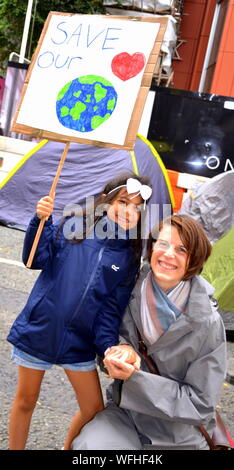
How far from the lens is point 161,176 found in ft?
27.9

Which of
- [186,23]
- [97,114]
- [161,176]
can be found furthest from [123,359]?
[186,23]

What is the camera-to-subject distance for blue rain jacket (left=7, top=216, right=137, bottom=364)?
2.37 metres

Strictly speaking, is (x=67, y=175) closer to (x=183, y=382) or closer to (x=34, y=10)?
(x=183, y=382)

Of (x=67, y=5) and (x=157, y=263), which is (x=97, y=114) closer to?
(x=157, y=263)

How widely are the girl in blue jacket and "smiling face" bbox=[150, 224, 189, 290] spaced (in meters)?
A: 0.17

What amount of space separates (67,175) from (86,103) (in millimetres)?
5585

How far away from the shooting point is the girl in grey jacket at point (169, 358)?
2.12 metres

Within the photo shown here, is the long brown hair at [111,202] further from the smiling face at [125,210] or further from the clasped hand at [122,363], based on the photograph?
the clasped hand at [122,363]

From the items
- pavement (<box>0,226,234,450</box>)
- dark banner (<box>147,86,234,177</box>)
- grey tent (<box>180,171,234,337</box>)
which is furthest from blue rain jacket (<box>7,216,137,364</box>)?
dark banner (<box>147,86,234,177</box>)

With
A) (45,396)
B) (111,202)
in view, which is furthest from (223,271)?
(111,202)

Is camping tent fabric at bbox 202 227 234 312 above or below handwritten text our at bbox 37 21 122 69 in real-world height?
below

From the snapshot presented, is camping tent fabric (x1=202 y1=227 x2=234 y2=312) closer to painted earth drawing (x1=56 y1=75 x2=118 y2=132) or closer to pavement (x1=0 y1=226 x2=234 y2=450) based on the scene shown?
pavement (x1=0 y1=226 x2=234 y2=450)

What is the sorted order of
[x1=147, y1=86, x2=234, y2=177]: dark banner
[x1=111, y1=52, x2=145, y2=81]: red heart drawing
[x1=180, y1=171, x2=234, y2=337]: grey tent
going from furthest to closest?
[x1=147, y1=86, x2=234, y2=177]: dark banner, [x1=180, y1=171, x2=234, y2=337]: grey tent, [x1=111, y1=52, x2=145, y2=81]: red heart drawing

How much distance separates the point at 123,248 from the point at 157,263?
0.71ft
